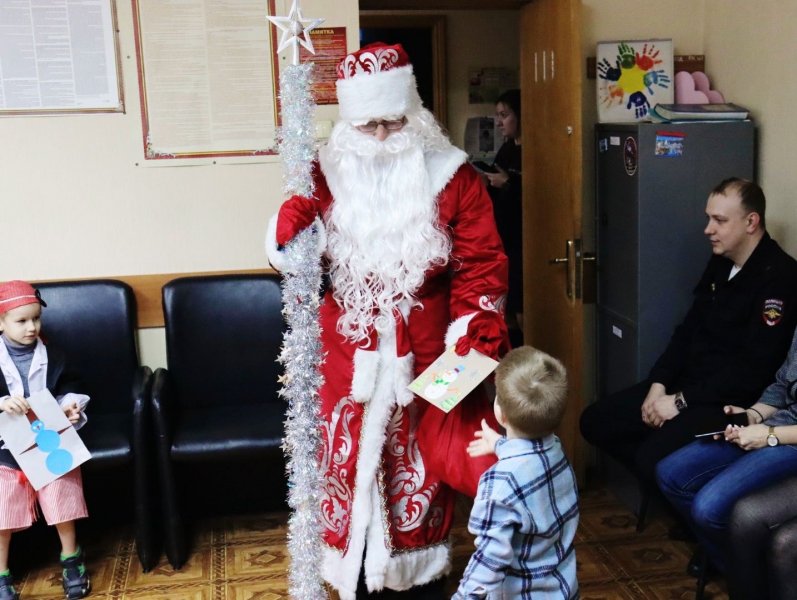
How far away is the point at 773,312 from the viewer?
2656mm

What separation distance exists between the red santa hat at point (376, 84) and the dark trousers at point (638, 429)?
4.18ft

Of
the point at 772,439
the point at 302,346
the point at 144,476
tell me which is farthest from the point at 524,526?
the point at 144,476

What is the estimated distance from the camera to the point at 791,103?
9.79 feet

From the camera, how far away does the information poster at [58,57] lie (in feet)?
10.2

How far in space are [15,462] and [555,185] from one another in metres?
2.13

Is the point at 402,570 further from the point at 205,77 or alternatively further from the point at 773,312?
the point at 205,77

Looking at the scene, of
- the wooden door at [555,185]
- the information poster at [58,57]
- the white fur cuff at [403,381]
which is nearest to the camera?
the white fur cuff at [403,381]

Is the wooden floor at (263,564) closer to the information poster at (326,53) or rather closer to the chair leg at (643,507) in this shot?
the chair leg at (643,507)

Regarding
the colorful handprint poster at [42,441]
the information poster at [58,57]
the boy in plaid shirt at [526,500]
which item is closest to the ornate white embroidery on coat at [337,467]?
the boy in plaid shirt at [526,500]

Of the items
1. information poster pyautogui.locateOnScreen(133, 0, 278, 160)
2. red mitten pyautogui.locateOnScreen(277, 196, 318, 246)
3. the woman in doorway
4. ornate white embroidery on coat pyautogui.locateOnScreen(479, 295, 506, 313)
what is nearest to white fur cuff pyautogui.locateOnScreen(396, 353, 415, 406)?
ornate white embroidery on coat pyautogui.locateOnScreen(479, 295, 506, 313)

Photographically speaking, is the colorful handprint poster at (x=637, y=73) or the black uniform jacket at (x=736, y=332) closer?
the black uniform jacket at (x=736, y=332)

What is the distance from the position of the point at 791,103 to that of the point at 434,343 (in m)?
1.55

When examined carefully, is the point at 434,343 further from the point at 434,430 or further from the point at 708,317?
the point at 708,317

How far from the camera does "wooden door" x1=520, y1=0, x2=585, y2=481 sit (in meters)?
3.21
